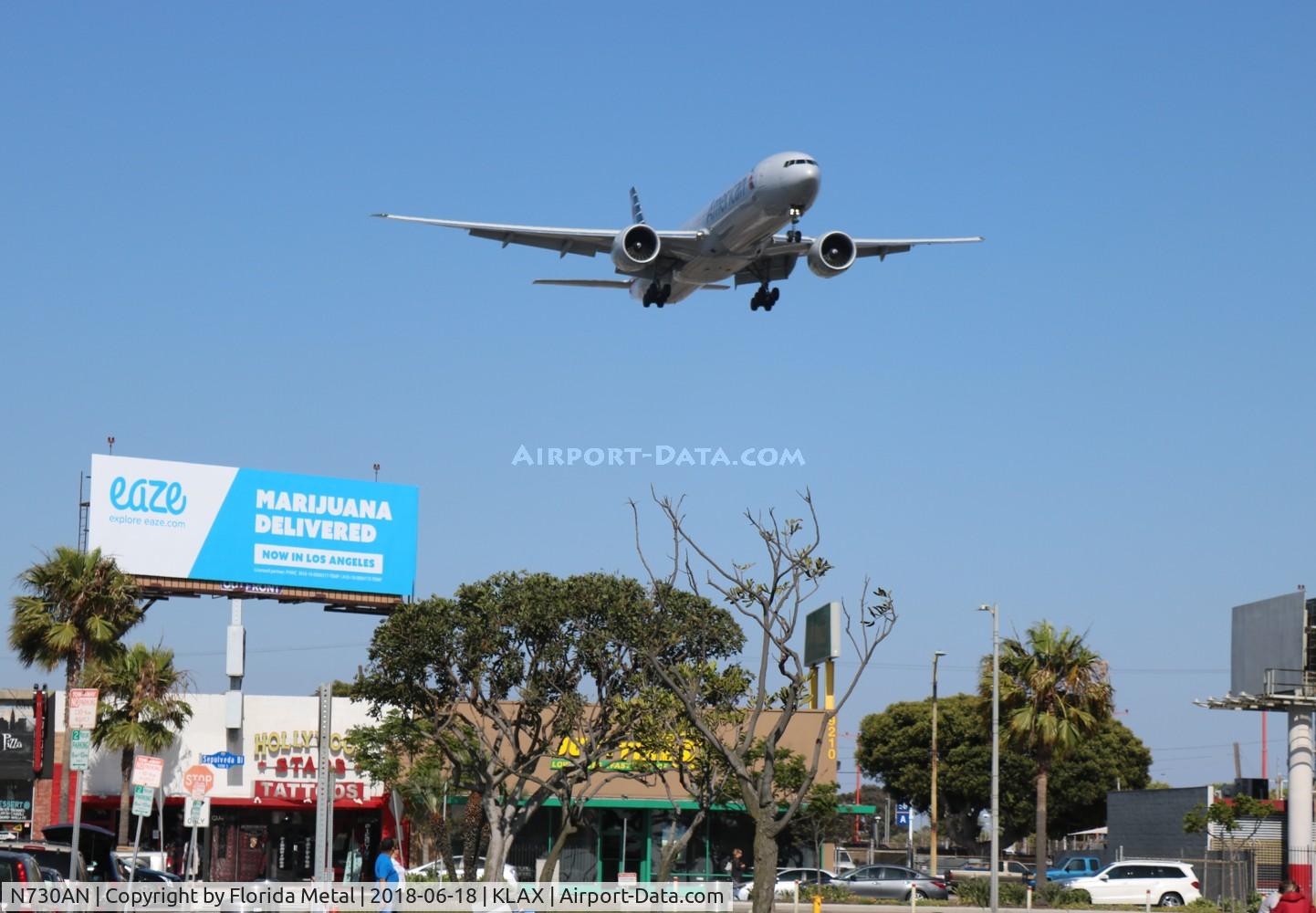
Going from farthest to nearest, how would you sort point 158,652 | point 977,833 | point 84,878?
point 977,833
point 158,652
point 84,878

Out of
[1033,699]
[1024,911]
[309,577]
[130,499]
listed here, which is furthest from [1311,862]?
[130,499]

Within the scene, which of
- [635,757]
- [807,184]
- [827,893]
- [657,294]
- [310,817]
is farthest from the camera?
[310,817]

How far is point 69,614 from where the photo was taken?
46.7 metres

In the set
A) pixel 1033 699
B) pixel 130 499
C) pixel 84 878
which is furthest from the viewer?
pixel 130 499

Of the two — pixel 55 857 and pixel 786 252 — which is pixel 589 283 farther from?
pixel 55 857

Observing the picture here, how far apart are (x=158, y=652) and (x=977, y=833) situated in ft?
195

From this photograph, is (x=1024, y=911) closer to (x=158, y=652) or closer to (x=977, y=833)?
(x=158, y=652)

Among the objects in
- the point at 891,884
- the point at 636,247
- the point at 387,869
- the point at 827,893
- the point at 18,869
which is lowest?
the point at 827,893

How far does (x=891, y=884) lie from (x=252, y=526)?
26.0 m

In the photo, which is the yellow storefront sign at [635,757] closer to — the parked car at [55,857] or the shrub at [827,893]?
the shrub at [827,893]

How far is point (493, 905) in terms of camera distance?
21.2 metres

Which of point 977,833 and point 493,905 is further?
point 977,833

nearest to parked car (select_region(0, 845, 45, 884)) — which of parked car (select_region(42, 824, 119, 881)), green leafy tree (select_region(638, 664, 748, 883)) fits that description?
parked car (select_region(42, 824, 119, 881))

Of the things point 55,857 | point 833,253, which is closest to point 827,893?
point 833,253
